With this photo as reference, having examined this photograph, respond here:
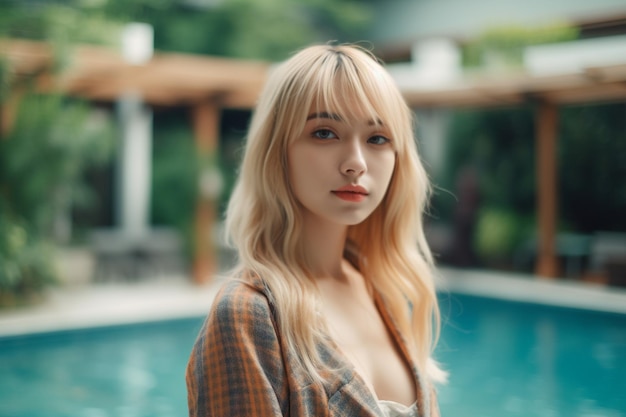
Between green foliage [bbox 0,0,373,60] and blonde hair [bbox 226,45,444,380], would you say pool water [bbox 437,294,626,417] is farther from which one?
green foliage [bbox 0,0,373,60]

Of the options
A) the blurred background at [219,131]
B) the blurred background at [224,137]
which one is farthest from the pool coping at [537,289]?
the blurred background at [219,131]

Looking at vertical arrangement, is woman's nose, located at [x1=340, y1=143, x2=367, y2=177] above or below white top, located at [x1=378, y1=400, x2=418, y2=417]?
above

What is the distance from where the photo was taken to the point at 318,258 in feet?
4.59

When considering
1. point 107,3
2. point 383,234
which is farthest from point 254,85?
point 383,234

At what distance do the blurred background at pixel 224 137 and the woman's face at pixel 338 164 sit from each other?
684 centimetres

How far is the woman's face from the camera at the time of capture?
123 centimetres

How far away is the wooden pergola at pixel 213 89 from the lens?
8.95m

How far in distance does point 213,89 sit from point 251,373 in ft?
32.5

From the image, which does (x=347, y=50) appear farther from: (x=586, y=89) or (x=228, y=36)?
(x=228, y=36)

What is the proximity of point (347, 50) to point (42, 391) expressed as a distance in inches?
209

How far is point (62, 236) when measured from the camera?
11.6 metres

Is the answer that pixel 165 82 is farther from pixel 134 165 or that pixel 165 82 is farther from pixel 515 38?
pixel 515 38

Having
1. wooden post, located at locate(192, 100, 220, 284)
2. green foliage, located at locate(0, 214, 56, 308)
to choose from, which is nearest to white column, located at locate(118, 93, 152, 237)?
wooden post, located at locate(192, 100, 220, 284)

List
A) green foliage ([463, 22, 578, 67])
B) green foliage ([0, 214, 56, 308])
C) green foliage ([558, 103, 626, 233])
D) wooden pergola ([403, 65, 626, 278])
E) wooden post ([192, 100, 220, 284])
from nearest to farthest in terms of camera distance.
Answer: green foliage ([0, 214, 56, 308]) → wooden pergola ([403, 65, 626, 278]) → wooden post ([192, 100, 220, 284]) → green foliage ([463, 22, 578, 67]) → green foliage ([558, 103, 626, 233])
